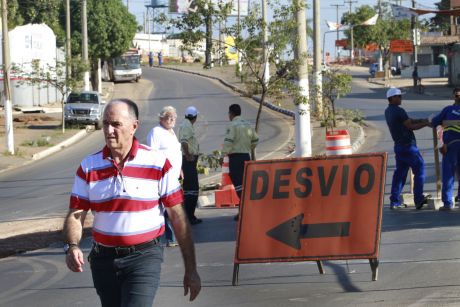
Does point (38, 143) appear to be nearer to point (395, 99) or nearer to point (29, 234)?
point (29, 234)

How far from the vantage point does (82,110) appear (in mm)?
42812

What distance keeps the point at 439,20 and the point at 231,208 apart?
10991cm

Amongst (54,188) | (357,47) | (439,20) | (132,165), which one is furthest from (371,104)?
(439,20)

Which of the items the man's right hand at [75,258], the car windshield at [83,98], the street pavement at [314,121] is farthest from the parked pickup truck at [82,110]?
the man's right hand at [75,258]

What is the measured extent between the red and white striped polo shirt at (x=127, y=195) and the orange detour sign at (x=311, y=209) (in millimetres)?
3767

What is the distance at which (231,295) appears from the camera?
9203 mm

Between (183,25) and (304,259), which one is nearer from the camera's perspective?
(304,259)

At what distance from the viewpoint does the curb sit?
33.3 metres

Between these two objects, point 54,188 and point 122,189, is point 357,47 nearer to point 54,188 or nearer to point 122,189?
point 54,188

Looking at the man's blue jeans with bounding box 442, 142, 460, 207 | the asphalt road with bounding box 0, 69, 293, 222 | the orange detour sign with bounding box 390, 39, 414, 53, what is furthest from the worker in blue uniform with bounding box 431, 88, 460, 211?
the orange detour sign with bounding box 390, 39, 414, 53

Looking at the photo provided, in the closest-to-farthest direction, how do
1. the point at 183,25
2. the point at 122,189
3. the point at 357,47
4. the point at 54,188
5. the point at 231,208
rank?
1. the point at 122,189
2. the point at 231,208
3. the point at 183,25
4. the point at 54,188
5. the point at 357,47

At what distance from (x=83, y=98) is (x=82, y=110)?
74cm

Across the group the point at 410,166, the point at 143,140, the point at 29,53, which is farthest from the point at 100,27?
the point at 410,166

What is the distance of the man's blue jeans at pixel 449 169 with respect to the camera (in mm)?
14062
